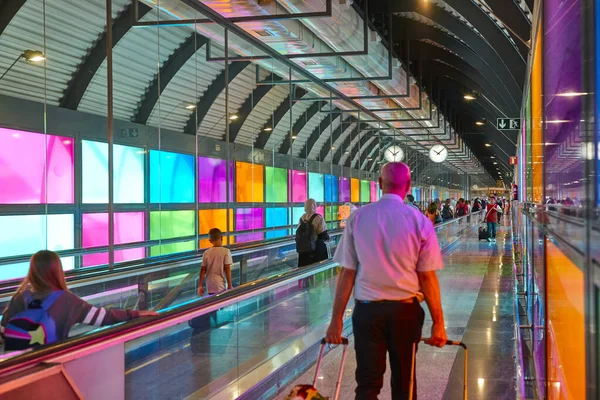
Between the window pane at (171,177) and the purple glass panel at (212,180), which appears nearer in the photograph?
the window pane at (171,177)

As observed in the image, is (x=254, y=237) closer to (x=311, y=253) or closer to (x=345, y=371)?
(x=311, y=253)

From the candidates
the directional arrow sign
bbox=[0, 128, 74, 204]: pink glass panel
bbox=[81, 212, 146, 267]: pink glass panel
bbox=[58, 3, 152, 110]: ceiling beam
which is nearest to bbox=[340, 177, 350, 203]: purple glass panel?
the directional arrow sign

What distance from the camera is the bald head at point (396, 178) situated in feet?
12.6

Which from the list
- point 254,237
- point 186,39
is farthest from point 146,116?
point 254,237

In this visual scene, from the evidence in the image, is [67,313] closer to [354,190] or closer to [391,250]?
[391,250]

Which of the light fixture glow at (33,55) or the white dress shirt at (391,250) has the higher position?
the light fixture glow at (33,55)

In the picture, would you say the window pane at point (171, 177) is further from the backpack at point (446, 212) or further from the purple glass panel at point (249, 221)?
the backpack at point (446, 212)

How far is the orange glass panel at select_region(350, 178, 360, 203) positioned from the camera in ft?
82.2

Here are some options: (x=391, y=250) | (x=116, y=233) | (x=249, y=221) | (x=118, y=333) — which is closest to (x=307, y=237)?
(x=116, y=233)

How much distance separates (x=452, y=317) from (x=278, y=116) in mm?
7770

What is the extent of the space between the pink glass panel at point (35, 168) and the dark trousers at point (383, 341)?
5.28 meters

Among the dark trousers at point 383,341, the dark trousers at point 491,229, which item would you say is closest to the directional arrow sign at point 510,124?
the dark trousers at point 491,229

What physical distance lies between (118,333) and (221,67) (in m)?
9.78

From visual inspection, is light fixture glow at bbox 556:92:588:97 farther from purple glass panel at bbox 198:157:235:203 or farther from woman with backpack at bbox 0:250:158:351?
purple glass panel at bbox 198:157:235:203
